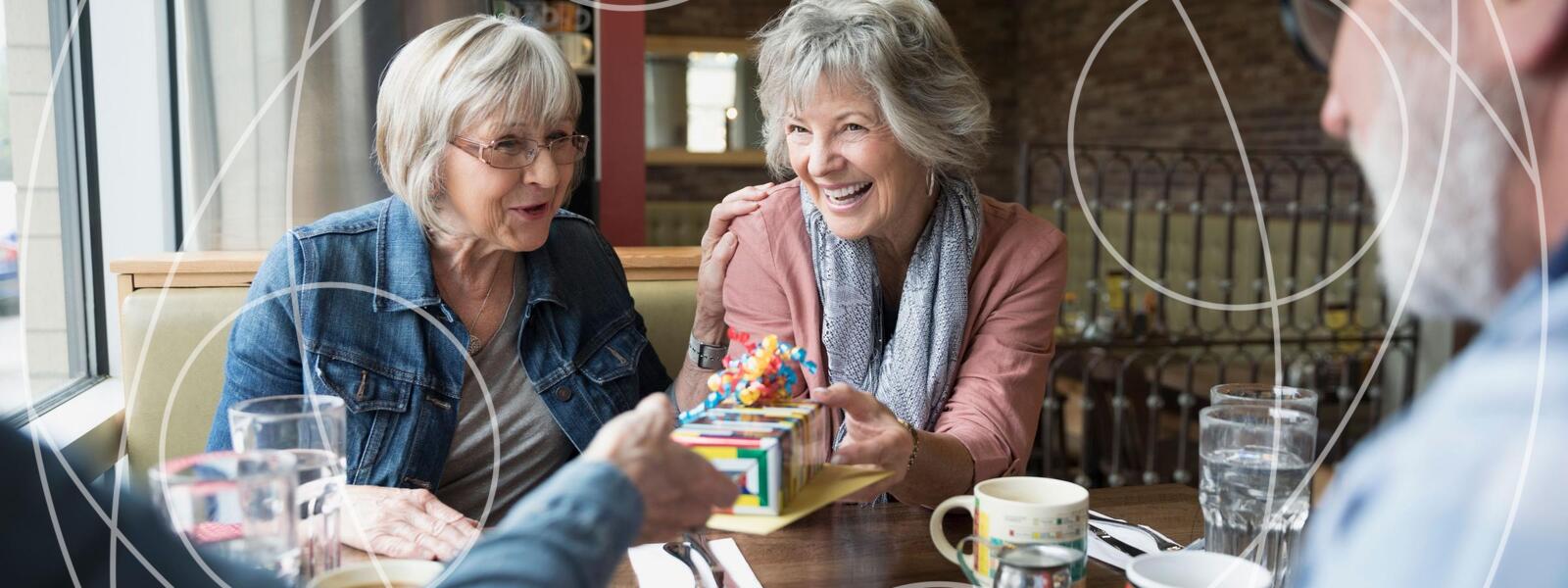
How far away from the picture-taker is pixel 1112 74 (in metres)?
7.41

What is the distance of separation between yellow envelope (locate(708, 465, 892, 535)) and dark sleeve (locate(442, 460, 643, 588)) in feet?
0.57

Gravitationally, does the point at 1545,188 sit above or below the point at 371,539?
above

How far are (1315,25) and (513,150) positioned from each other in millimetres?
1183

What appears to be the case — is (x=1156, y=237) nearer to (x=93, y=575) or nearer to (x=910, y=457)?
(x=910, y=457)

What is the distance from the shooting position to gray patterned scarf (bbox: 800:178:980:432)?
176 cm

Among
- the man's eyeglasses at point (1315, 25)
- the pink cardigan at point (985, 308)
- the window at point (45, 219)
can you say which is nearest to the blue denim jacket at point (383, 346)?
the pink cardigan at point (985, 308)

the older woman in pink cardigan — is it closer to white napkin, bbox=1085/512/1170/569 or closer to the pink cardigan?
the pink cardigan

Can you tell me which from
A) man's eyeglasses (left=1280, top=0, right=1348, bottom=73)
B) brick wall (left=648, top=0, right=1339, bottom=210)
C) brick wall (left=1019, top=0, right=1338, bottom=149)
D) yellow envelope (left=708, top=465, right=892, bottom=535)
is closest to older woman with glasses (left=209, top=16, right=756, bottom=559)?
yellow envelope (left=708, top=465, right=892, bottom=535)

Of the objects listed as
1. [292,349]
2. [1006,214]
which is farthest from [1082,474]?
[292,349]

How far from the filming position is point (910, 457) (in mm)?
1461

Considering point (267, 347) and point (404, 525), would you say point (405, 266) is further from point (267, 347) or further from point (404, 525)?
point (404, 525)

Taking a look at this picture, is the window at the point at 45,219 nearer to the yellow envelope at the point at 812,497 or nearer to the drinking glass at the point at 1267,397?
the yellow envelope at the point at 812,497

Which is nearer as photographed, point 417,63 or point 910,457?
point 910,457

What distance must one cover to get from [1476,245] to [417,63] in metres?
1.38
